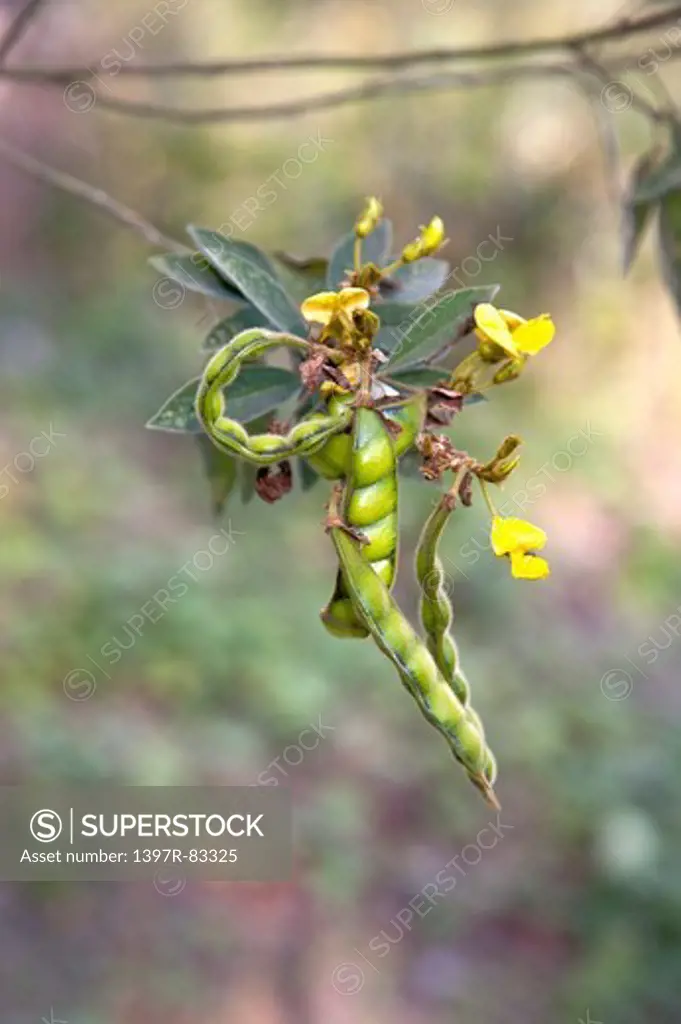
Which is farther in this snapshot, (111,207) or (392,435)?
(111,207)

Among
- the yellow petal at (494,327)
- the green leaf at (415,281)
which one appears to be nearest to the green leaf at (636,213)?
the green leaf at (415,281)

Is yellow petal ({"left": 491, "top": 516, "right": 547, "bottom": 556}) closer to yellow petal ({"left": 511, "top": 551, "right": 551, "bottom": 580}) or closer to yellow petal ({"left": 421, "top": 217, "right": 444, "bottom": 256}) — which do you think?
yellow petal ({"left": 511, "top": 551, "right": 551, "bottom": 580})

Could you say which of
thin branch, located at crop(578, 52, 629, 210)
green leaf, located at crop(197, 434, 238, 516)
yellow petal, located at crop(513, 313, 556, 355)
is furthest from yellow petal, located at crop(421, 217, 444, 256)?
thin branch, located at crop(578, 52, 629, 210)

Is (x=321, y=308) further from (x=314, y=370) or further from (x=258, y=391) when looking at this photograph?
(x=258, y=391)

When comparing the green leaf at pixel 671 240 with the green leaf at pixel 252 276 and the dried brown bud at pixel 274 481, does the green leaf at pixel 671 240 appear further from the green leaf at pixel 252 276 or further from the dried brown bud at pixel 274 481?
the dried brown bud at pixel 274 481

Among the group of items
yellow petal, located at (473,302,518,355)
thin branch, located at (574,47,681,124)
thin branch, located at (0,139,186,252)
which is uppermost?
thin branch, located at (574,47,681,124)

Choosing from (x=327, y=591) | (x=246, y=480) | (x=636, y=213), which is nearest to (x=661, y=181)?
(x=636, y=213)
